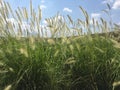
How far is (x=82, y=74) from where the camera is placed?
5.16 metres

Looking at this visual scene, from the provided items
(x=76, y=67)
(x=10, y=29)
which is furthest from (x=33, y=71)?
(x=10, y=29)

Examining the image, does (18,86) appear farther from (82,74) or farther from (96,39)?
(96,39)

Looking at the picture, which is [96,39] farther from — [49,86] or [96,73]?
[49,86]

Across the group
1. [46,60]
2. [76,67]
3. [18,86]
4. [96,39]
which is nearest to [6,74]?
[18,86]

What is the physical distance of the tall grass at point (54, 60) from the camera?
486cm

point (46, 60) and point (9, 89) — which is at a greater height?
point (46, 60)

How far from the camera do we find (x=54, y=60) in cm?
505

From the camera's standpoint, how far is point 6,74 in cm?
485

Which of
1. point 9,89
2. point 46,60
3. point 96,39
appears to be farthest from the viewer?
point 96,39

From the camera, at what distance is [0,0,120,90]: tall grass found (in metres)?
4.86

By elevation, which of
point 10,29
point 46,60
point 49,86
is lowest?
point 49,86

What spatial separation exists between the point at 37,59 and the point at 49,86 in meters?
0.40

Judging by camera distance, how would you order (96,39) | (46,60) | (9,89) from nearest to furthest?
(9,89), (46,60), (96,39)

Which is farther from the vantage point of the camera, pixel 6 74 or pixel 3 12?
pixel 3 12
